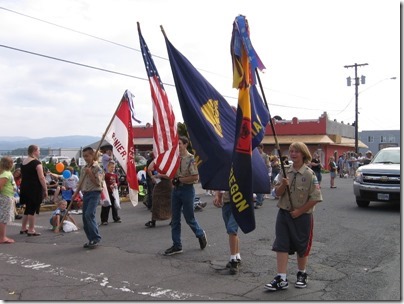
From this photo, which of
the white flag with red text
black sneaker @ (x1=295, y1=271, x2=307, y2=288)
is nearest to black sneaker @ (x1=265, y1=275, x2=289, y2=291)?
black sneaker @ (x1=295, y1=271, x2=307, y2=288)

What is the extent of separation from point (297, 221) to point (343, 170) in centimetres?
2962

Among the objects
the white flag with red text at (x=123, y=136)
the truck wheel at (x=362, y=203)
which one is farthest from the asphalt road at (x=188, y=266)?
the truck wheel at (x=362, y=203)

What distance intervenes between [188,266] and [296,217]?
1991 mm

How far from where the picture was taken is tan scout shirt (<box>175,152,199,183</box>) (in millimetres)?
7328

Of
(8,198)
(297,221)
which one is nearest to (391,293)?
(297,221)

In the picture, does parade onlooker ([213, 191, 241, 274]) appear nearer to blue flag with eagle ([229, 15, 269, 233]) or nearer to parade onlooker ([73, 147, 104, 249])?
blue flag with eagle ([229, 15, 269, 233])

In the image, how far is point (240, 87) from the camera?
5699mm

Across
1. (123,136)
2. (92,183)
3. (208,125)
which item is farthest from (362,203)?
(92,183)

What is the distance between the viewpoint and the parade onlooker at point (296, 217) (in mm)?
5465

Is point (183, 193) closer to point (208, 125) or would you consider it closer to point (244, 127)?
point (208, 125)

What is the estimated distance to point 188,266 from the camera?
21.9 feet

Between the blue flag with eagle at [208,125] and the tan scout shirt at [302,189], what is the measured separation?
88 centimetres

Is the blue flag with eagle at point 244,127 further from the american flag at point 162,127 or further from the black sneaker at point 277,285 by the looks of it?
the american flag at point 162,127

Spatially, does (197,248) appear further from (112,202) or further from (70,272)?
(112,202)
